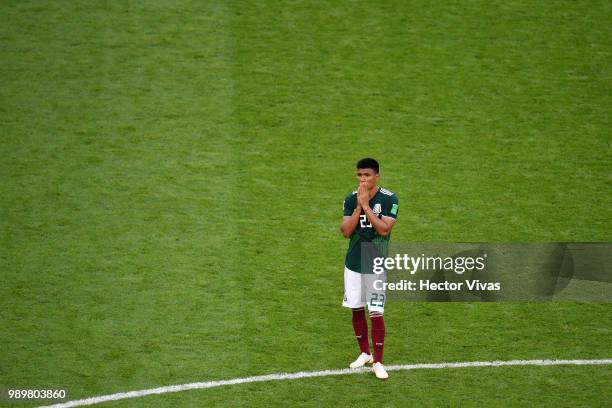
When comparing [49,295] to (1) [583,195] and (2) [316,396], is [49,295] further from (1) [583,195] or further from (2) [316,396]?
(1) [583,195]

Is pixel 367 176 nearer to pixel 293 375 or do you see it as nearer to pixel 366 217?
pixel 366 217

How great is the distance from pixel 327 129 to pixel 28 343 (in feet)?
19.8

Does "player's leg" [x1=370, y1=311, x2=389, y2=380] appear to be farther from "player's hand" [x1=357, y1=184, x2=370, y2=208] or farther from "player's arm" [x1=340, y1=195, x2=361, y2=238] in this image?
"player's hand" [x1=357, y1=184, x2=370, y2=208]

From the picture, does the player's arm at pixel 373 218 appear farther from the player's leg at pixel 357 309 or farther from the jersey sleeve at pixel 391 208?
the player's leg at pixel 357 309

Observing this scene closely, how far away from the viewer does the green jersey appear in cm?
980

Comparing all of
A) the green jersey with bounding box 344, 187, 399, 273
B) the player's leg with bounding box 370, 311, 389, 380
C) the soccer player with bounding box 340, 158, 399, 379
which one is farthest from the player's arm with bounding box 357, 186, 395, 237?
the player's leg with bounding box 370, 311, 389, 380

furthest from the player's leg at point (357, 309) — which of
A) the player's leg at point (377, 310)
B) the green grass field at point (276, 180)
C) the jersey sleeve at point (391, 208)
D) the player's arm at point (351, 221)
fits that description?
the jersey sleeve at point (391, 208)

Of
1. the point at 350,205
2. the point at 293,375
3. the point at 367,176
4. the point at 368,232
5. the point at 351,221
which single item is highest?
the point at 367,176

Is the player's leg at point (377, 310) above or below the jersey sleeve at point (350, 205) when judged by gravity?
below

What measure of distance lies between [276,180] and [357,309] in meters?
4.47

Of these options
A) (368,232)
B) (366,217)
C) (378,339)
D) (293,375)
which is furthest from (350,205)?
(293,375)

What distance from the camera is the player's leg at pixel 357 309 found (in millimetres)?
9898

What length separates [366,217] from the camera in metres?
9.79

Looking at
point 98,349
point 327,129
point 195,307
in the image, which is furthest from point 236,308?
point 327,129
